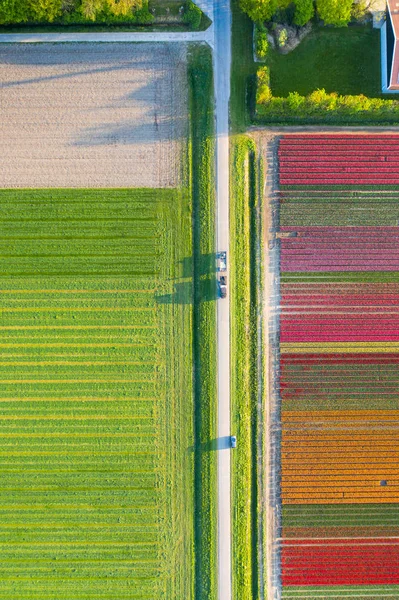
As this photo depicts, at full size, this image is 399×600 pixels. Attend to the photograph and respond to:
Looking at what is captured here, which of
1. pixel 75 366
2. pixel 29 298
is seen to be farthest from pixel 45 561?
pixel 29 298

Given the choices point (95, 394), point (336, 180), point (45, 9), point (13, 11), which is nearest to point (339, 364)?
point (336, 180)

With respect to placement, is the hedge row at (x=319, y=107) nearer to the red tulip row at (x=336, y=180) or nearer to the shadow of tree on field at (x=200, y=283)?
the red tulip row at (x=336, y=180)

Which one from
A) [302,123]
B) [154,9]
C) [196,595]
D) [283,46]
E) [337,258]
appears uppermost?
[154,9]

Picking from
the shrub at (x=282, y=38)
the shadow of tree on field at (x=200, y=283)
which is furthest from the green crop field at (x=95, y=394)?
the shrub at (x=282, y=38)

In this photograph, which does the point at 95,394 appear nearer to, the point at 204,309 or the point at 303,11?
the point at 204,309

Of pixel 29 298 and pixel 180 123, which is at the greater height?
pixel 180 123

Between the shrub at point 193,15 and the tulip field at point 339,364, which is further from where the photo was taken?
the tulip field at point 339,364

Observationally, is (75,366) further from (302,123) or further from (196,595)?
(302,123)
